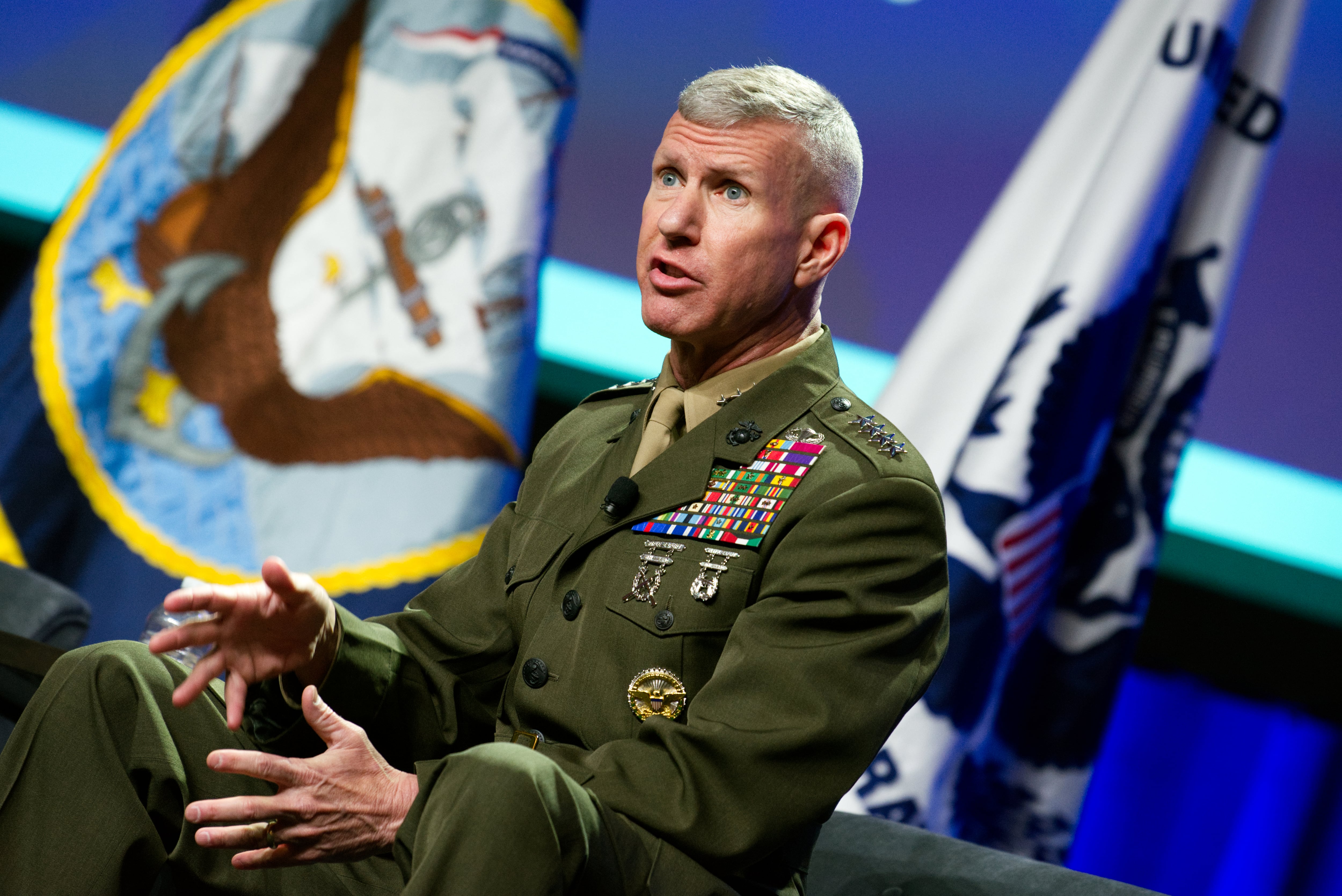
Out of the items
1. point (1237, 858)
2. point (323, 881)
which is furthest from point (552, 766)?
point (1237, 858)

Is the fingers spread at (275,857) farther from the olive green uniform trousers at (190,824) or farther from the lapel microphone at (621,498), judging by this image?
the lapel microphone at (621,498)

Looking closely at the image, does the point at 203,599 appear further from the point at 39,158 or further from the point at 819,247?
the point at 39,158

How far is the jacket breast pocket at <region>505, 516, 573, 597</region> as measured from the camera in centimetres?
138

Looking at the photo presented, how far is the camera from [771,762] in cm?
106

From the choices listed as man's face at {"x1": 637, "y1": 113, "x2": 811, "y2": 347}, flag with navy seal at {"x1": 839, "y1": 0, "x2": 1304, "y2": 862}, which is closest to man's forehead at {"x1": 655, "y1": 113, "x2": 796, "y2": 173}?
man's face at {"x1": 637, "y1": 113, "x2": 811, "y2": 347}

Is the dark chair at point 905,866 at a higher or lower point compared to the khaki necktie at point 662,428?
lower

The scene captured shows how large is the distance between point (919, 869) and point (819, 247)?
772 millimetres

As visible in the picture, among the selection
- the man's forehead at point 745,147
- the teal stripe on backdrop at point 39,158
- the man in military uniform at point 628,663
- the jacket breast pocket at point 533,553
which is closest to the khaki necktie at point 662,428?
the man in military uniform at point 628,663

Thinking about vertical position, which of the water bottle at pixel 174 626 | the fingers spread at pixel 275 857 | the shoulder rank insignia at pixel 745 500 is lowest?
the water bottle at pixel 174 626

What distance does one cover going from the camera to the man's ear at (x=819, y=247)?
1383 millimetres

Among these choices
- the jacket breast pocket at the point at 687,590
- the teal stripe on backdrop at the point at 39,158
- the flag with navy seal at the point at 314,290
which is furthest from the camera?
the teal stripe on backdrop at the point at 39,158

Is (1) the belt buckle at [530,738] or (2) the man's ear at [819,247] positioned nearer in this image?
(1) the belt buckle at [530,738]

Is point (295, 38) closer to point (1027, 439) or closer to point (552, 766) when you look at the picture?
point (1027, 439)

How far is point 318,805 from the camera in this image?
1.03 m
